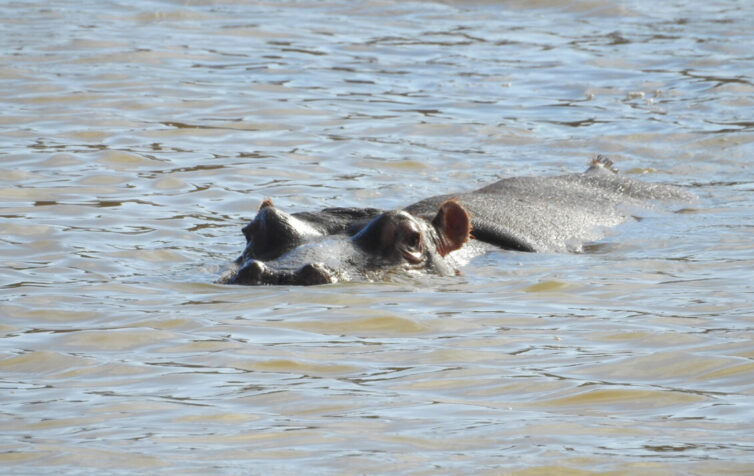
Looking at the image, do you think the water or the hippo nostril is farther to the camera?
the hippo nostril

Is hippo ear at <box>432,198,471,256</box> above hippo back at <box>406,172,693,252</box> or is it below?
above

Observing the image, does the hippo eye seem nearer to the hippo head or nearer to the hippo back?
the hippo head

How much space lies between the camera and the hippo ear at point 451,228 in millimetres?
7090

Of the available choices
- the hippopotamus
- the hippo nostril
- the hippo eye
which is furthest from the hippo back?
the hippo nostril

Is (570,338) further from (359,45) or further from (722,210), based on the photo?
(359,45)

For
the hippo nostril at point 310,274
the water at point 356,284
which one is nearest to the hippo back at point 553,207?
the water at point 356,284

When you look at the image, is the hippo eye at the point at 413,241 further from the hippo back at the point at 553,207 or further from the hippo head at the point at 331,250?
the hippo back at the point at 553,207

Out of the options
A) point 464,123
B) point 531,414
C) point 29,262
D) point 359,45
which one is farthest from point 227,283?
point 359,45

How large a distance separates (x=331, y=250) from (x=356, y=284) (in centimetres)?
23

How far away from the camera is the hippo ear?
23.3 ft

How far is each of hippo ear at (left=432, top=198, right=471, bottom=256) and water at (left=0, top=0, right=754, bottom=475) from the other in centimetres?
26

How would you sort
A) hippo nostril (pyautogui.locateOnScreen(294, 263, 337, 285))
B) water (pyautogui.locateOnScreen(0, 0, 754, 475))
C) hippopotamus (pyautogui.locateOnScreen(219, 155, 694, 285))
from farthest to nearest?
1. hippopotamus (pyautogui.locateOnScreen(219, 155, 694, 285))
2. hippo nostril (pyautogui.locateOnScreen(294, 263, 337, 285))
3. water (pyautogui.locateOnScreen(0, 0, 754, 475))

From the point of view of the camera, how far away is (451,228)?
23.4ft

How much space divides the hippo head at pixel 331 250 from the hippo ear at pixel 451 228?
3 cm
